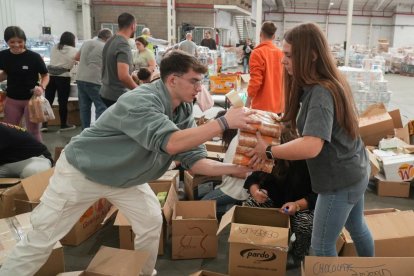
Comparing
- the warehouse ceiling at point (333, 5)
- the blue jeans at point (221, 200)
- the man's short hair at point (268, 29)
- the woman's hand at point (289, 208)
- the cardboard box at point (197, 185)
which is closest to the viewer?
the woman's hand at point (289, 208)

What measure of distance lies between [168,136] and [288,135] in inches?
30.2

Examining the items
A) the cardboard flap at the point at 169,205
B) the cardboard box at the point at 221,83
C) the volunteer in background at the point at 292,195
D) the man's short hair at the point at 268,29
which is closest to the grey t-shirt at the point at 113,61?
the man's short hair at the point at 268,29

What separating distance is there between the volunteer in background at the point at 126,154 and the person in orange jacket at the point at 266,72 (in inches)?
77.4

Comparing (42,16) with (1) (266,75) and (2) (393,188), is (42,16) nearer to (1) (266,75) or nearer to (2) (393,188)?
(1) (266,75)

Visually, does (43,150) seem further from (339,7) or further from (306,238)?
(339,7)

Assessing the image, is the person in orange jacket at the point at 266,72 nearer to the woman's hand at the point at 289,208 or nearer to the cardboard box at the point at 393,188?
the cardboard box at the point at 393,188

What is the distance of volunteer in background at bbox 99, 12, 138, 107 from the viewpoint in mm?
3611

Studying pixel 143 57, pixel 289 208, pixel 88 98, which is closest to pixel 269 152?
pixel 289 208

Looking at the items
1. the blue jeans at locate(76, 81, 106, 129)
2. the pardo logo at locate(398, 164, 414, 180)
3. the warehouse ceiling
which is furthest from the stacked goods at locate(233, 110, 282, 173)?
the warehouse ceiling

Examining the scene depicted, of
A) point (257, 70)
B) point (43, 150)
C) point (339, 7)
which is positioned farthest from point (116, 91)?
point (339, 7)

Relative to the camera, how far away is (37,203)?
8.61 feet

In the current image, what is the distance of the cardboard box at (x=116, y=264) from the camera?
6.00ft

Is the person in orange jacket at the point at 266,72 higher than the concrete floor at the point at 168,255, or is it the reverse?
the person in orange jacket at the point at 266,72

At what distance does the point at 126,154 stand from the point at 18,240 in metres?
1.02
